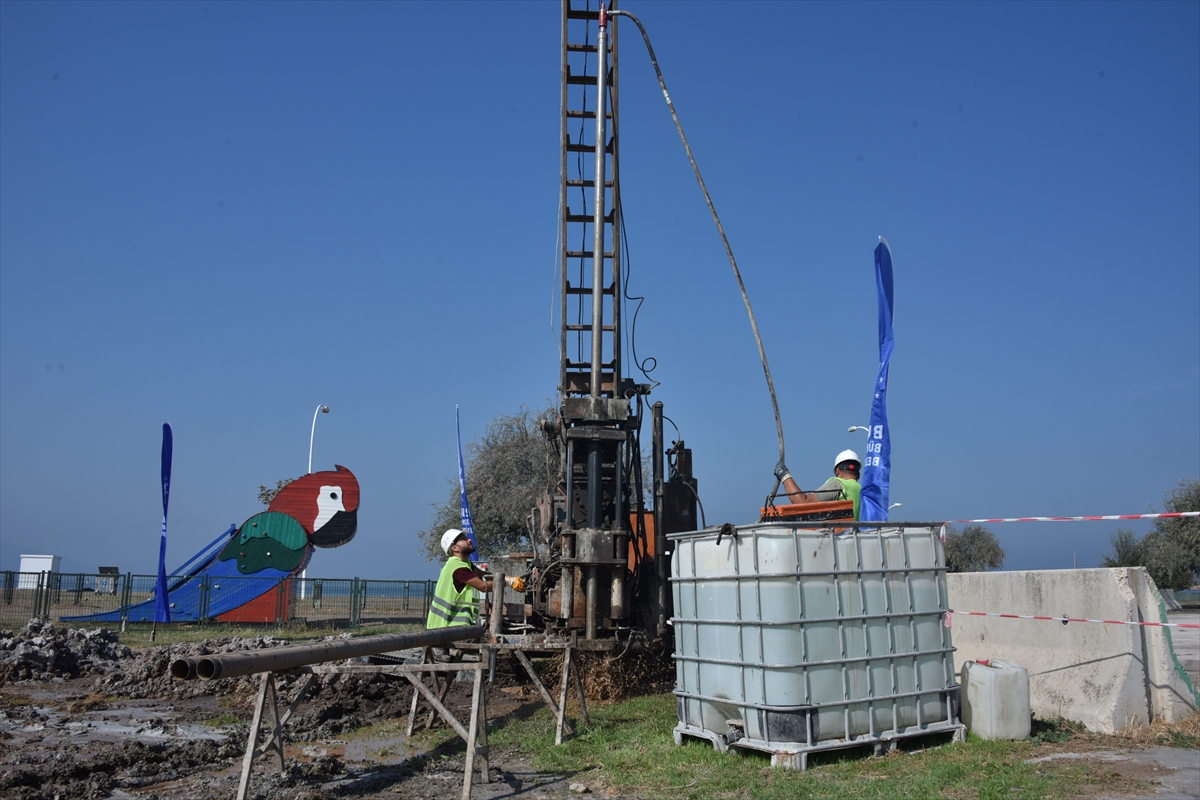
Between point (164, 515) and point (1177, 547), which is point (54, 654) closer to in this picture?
point (164, 515)

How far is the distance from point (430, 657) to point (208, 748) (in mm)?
2105

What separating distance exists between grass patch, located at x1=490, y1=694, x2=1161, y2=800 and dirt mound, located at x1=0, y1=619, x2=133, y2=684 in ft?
31.2

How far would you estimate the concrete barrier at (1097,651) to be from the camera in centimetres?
757

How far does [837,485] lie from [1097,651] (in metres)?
2.89

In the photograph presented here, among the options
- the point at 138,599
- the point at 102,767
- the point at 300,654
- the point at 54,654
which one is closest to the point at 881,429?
the point at 300,654

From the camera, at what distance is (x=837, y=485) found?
32.2ft

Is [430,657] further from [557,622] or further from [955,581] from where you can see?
[955,581]

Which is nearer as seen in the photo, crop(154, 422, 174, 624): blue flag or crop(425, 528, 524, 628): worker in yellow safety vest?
crop(425, 528, 524, 628): worker in yellow safety vest

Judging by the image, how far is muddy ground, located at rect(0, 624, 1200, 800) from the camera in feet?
22.2

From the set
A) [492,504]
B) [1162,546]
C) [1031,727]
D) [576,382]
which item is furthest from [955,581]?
[1162,546]

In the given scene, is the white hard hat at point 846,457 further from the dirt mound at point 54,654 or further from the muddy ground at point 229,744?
the dirt mound at point 54,654

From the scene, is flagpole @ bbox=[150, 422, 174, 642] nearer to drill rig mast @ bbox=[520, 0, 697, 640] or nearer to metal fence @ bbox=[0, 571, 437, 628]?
metal fence @ bbox=[0, 571, 437, 628]

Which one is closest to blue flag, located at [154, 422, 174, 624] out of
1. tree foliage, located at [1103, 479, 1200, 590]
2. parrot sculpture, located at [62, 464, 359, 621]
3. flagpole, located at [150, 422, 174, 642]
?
flagpole, located at [150, 422, 174, 642]

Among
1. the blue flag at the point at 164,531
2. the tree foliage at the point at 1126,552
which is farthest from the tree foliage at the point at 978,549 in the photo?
the blue flag at the point at 164,531
